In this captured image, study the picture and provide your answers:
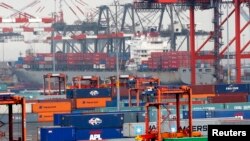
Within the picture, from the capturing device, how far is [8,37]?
14975cm

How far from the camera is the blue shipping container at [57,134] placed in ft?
94.5

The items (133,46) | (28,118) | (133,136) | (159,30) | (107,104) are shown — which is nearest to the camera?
(133,136)

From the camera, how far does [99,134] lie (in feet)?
108

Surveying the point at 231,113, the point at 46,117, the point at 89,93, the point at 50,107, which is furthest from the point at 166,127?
the point at 89,93

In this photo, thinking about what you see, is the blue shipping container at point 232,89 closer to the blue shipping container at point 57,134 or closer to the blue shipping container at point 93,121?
the blue shipping container at point 93,121

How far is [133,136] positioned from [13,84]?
86873 millimetres

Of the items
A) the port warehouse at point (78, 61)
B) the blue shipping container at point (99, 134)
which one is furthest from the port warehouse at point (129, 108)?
the port warehouse at point (78, 61)

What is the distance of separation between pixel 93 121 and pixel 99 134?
1.67 feet

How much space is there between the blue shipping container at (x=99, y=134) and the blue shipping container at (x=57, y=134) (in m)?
3.33

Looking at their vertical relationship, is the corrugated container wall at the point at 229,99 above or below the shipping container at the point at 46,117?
above

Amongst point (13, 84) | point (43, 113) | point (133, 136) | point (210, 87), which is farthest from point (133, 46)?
point (133, 136)

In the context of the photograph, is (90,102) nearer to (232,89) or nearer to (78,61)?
(232,89)

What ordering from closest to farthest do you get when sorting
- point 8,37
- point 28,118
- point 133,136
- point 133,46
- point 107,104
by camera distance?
point 133,136 → point 28,118 → point 107,104 → point 133,46 → point 8,37

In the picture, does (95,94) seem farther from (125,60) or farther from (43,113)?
(125,60)
